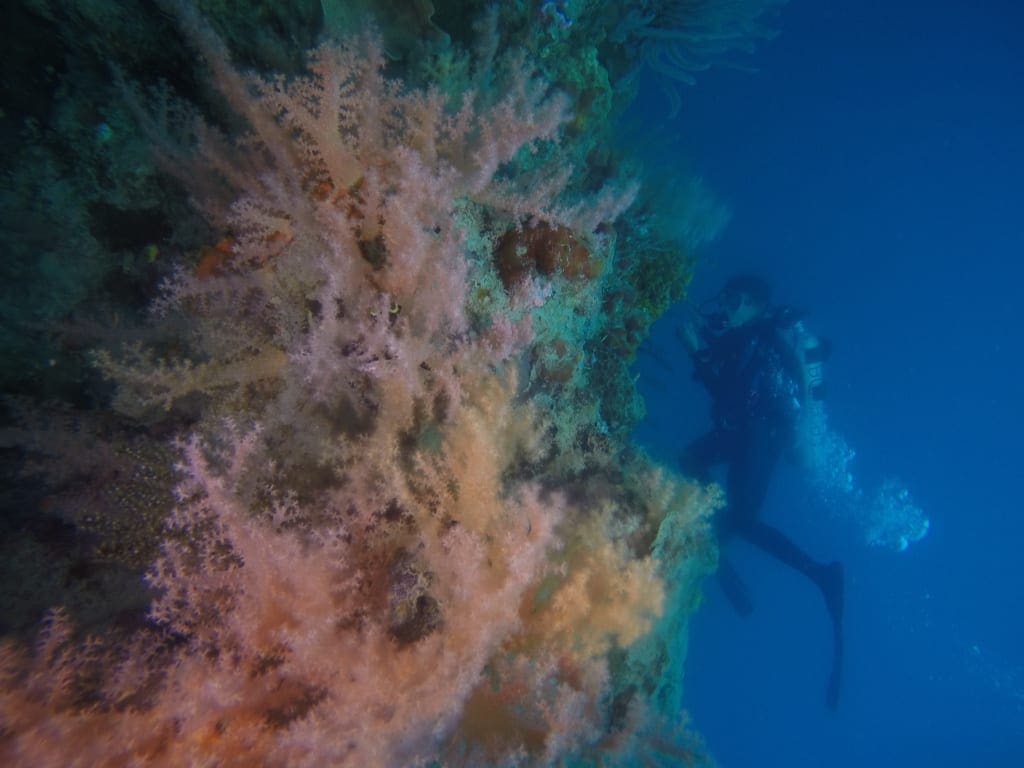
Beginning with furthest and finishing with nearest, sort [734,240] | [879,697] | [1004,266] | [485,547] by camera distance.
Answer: [879,697] < [734,240] < [1004,266] < [485,547]

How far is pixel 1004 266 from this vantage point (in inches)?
1673

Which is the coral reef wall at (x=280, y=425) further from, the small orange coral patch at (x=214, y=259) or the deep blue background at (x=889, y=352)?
the deep blue background at (x=889, y=352)

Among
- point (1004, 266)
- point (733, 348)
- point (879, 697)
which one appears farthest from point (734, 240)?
point (879, 697)

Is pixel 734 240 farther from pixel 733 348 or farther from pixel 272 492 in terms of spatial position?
pixel 272 492

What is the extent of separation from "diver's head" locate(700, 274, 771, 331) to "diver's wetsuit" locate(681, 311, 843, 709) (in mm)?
240

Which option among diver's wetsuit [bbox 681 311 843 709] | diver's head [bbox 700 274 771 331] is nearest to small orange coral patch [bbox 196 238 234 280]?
diver's wetsuit [bbox 681 311 843 709]

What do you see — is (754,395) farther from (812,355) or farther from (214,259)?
(214,259)

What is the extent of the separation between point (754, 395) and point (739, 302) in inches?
77.1

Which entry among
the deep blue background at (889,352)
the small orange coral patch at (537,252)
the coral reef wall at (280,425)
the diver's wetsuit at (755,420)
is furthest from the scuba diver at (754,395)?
the deep blue background at (889,352)

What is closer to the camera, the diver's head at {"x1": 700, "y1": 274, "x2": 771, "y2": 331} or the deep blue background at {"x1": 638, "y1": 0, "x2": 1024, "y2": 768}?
the diver's head at {"x1": 700, "y1": 274, "x2": 771, "y2": 331}

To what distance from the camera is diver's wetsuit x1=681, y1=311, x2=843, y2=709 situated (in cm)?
998

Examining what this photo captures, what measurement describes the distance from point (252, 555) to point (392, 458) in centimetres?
62

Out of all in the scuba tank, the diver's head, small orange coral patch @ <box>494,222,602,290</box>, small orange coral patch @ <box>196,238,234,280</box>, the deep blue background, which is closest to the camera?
small orange coral patch @ <box>196,238,234,280</box>

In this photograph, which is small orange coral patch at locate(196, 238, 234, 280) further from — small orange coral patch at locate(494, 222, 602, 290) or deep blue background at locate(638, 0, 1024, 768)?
deep blue background at locate(638, 0, 1024, 768)
